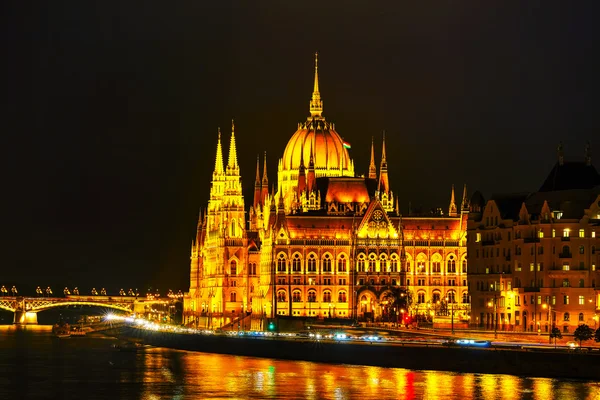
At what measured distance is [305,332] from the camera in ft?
646

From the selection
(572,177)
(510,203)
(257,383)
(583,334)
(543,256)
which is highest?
(572,177)

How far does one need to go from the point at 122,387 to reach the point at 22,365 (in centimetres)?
3536

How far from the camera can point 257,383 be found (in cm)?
14488

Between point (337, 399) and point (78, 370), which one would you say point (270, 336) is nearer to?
point (78, 370)

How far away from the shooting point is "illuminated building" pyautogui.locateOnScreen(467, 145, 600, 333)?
547 feet

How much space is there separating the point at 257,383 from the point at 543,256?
4030cm

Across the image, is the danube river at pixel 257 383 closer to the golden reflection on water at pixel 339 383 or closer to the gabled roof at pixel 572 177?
the golden reflection on water at pixel 339 383

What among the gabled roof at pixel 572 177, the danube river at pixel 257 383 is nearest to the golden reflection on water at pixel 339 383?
Answer: the danube river at pixel 257 383

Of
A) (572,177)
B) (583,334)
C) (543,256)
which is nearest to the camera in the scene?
(583,334)

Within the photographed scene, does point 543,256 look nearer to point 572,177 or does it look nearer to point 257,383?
point 572,177

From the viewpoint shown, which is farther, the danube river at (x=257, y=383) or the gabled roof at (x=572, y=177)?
the gabled roof at (x=572, y=177)

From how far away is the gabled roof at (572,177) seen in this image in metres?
183

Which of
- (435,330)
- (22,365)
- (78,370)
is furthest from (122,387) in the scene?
(435,330)

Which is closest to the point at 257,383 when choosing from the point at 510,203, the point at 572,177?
the point at 510,203
